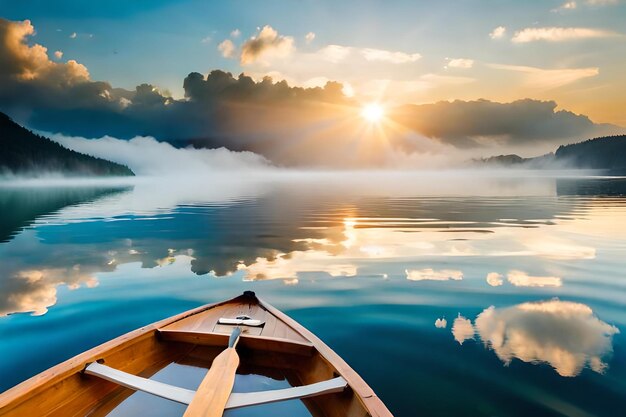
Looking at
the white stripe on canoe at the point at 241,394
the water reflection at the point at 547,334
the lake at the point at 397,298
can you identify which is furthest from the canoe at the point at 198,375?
the water reflection at the point at 547,334

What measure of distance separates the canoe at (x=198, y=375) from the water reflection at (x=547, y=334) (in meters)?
4.22

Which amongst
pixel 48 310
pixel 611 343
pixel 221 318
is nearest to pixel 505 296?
pixel 611 343

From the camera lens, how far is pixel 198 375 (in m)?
6.70

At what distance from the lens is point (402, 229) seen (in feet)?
87.2

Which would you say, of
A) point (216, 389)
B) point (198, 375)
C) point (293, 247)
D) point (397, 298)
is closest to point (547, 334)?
point (397, 298)

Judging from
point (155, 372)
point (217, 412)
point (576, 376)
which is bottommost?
point (576, 376)

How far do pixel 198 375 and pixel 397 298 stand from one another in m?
6.96

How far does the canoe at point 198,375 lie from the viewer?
203 inches

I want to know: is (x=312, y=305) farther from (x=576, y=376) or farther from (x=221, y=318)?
(x=576, y=376)

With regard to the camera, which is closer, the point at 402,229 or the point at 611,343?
the point at 611,343

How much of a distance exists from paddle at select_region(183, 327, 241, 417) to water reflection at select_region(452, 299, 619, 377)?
537 cm

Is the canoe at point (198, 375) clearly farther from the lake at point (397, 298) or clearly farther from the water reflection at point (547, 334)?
the water reflection at point (547, 334)

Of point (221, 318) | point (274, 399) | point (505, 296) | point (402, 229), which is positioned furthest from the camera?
point (402, 229)

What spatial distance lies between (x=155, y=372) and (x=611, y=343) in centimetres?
923
